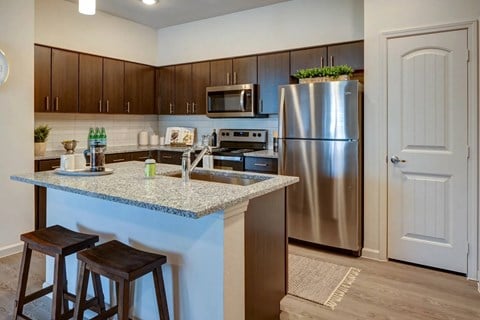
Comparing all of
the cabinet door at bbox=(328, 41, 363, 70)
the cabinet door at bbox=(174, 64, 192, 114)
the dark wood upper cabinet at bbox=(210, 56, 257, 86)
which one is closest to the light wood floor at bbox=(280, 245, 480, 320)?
the cabinet door at bbox=(328, 41, 363, 70)

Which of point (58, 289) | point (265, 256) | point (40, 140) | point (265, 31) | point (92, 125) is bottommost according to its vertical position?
point (58, 289)

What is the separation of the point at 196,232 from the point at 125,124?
3908mm

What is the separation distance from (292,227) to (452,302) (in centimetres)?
153

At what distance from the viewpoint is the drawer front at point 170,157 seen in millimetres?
4766

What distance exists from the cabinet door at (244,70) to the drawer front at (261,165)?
41.0 inches

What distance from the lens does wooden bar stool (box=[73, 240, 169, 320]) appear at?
5.23ft

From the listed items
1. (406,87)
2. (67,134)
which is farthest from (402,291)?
(67,134)

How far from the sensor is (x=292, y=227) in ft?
11.9

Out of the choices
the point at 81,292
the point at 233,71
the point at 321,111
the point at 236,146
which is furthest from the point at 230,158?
the point at 81,292

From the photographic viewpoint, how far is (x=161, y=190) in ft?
6.10

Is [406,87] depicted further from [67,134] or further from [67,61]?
[67,134]

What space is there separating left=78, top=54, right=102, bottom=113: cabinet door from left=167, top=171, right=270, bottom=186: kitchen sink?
2.32 m

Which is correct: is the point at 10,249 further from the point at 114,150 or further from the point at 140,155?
the point at 140,155

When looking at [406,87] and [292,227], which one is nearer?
[406,87]
